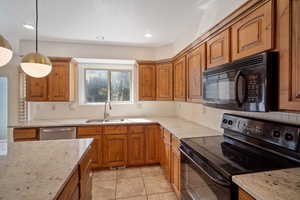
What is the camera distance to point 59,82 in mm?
2979

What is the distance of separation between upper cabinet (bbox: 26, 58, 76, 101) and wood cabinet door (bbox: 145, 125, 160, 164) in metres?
1.72

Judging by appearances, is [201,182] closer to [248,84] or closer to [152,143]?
[248,84]

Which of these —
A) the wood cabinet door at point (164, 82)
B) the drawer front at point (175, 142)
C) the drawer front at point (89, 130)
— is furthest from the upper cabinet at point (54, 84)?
the drawer front at point (175, 142)

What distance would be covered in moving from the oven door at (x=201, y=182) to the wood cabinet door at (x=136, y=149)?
1365 millimetres

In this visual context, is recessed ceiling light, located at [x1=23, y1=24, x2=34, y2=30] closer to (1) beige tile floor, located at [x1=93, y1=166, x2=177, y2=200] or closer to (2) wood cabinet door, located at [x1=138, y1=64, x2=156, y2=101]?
(2) wood cabinet door, located at [x1=138, y1=64, x2=156, y2=101]

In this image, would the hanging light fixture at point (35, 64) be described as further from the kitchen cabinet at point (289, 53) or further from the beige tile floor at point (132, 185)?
the kitchen cabinet at point (289, 53)

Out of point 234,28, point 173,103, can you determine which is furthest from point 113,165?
point 234,28

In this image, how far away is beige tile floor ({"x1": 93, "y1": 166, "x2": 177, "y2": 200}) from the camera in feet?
6.95

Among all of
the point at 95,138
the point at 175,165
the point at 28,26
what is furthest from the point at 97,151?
the point at 28,26

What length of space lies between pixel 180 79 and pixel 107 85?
187cm

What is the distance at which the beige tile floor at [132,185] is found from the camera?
6.95 feet

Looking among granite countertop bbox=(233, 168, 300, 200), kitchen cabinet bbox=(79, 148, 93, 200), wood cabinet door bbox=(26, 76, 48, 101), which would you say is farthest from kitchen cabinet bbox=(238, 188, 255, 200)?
wood cabinet door bbox=(26, 76, 48, 101)

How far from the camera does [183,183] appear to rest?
163cm

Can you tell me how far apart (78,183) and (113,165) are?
165 centimetres
